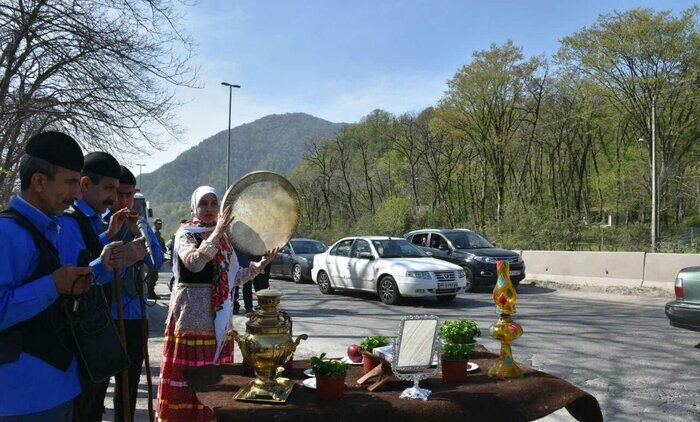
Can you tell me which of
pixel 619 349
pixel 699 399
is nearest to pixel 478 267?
pixel 619 349

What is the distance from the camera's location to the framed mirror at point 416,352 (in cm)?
300

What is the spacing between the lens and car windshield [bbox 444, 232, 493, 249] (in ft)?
56.6

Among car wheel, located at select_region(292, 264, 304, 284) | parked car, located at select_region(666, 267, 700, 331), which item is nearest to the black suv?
car wheel, located at select_region(292, 264, 304, 284)

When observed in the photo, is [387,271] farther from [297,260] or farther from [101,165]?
[101,165]

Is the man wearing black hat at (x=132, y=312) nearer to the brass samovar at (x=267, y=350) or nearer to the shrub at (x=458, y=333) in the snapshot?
the brass samovar at (x=267, y=350)

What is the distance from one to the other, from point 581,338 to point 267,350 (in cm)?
748

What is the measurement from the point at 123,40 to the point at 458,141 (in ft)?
106

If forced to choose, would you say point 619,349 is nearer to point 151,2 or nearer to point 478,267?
point 478,267

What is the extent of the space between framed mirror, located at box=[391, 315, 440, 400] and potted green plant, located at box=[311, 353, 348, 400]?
0.31 metres

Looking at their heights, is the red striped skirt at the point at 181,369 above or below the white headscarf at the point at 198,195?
below

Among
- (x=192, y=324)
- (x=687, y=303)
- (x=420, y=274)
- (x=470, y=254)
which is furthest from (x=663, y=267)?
(x=192, y=324)

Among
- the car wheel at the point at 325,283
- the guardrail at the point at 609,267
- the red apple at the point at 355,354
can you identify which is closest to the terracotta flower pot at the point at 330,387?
the red apple at the point at 355,354

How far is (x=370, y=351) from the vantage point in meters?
3.46

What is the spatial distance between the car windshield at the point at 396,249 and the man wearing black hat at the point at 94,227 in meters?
11.3
